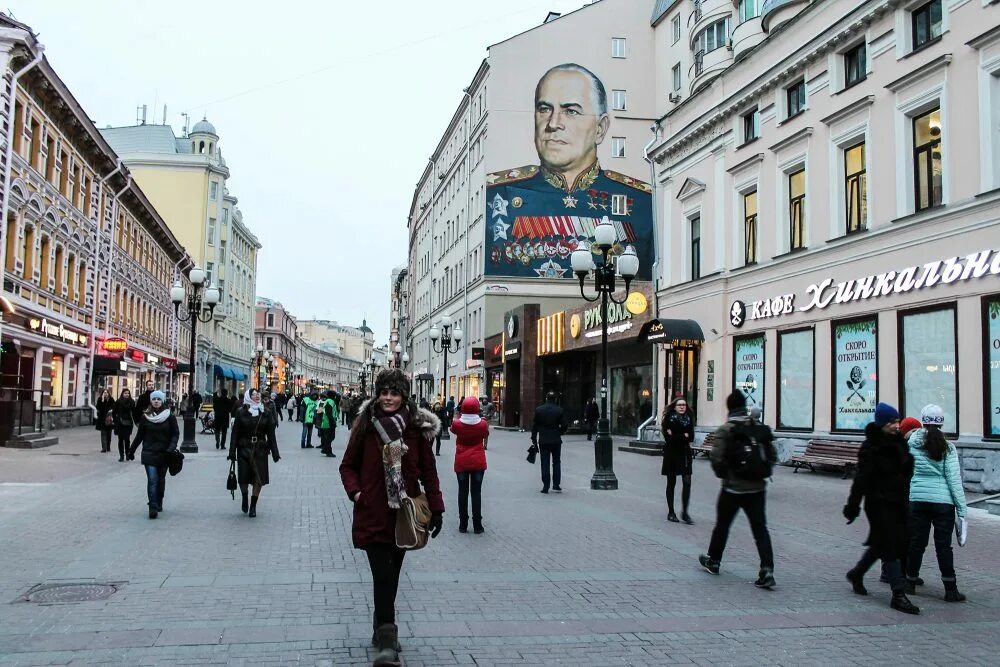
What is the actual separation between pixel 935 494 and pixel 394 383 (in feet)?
16.1

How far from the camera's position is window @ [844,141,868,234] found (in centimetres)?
1892

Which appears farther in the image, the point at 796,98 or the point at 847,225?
the point at 796,98

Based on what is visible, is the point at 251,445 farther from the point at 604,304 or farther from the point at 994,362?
the point at 994,362

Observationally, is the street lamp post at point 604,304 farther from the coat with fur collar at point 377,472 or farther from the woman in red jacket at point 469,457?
the coat with fur collar at point 377,472

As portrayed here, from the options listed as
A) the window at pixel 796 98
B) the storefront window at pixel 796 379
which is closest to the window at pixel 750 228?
the window at pixel 796 98

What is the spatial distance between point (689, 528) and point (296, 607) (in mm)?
5989

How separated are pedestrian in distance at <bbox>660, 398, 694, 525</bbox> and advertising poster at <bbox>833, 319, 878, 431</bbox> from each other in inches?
303

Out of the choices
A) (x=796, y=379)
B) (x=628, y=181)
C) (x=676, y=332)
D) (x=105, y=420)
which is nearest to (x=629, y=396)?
(x=676, y=332)

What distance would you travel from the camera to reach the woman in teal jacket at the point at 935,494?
733 cm

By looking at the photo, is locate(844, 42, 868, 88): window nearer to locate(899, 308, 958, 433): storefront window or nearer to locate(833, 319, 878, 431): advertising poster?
locate(833, 319, 878, 431): advertising poster

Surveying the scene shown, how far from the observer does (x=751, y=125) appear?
23.8 m

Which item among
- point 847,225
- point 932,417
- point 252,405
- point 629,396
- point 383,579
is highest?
point 847,225

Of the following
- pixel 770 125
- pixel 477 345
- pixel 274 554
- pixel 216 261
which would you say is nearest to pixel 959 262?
pixel 770 125

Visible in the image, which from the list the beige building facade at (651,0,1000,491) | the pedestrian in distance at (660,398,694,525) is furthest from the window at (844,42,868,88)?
the pedestrian in distance at (660,398,694,525)
